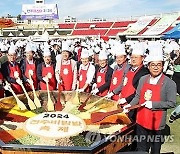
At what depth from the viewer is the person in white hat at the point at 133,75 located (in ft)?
13.3

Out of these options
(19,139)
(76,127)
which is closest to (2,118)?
(19,139)

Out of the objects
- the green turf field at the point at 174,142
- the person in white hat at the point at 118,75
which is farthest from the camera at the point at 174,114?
the person in white hat at the point at 118,75

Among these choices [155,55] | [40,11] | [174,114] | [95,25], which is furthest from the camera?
[95,25]

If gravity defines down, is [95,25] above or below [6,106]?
above

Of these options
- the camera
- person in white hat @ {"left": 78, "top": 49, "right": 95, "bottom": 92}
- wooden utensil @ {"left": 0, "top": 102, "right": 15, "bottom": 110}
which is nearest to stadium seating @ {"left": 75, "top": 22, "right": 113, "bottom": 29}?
the camera

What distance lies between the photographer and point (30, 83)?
534 centimetres

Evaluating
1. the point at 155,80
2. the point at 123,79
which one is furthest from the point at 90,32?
the point at 155,80

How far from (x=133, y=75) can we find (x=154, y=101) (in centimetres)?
81

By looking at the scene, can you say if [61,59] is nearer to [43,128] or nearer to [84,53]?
[84,53]

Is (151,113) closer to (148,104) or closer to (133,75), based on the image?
(148,104)

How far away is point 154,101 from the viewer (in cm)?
345

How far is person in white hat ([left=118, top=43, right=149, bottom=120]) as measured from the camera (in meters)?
4.05

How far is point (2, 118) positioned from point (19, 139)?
0.88 metres

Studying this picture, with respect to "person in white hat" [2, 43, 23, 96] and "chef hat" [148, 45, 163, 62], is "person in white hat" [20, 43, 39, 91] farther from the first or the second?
"chef hat" [148, 45, 163, 62]
